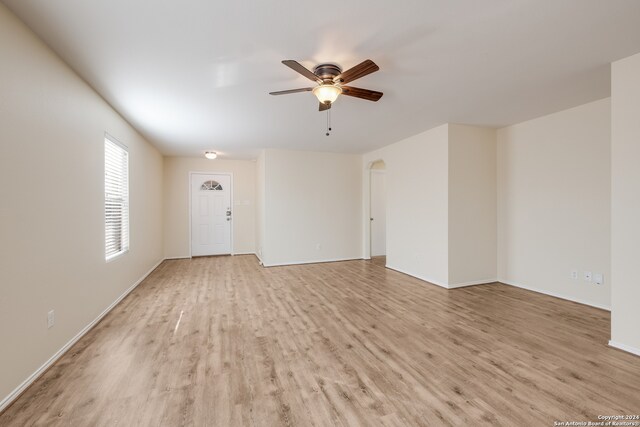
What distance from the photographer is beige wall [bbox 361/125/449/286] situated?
13.8 ft

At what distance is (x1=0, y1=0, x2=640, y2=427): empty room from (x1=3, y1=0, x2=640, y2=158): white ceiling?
2 centimetres

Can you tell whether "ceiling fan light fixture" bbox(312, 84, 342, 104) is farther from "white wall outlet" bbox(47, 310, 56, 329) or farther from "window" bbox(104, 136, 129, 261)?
"white wall outlet" bbox(47, 310, 56, 329)

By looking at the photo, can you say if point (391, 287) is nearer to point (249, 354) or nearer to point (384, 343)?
point (384, 343)

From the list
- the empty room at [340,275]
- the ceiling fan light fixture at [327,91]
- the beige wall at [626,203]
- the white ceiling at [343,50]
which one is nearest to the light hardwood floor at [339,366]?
the empty room at [340,275]

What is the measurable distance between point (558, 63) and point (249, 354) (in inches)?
143

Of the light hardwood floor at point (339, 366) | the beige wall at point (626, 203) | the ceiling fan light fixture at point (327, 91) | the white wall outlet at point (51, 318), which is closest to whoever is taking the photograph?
the light hardwood floor at point (339, 366)

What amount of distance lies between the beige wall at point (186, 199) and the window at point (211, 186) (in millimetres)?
297

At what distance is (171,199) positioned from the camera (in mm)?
6602

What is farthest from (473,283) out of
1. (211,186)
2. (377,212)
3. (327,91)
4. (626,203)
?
(211,186)

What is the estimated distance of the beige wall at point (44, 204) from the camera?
1.73 metres

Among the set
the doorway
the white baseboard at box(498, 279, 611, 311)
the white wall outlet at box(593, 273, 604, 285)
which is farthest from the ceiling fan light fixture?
the doorway

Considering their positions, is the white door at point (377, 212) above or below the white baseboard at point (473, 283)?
above

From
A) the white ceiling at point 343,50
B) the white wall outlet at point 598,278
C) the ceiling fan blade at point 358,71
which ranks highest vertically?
the white ceiling at point 343,50

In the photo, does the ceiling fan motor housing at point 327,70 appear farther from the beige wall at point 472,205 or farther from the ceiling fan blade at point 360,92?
the beige wall at point 472,205
